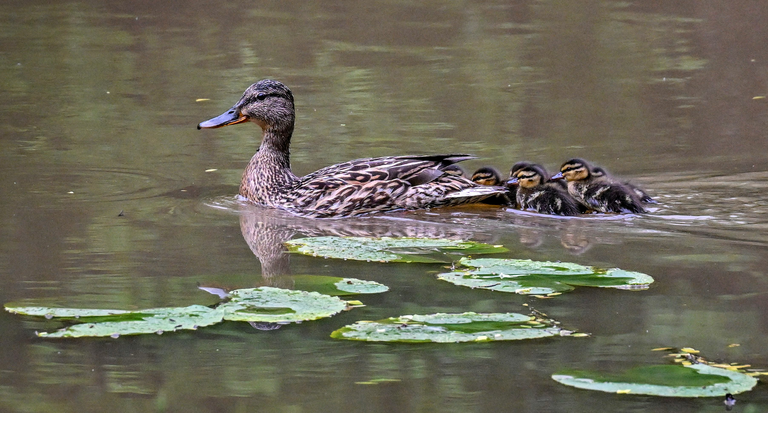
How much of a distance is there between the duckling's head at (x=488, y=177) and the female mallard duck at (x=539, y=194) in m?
0.11

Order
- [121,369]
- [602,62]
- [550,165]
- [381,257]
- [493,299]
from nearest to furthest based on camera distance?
[121,369] → [493,299] → [381,257] → [550,165] → [602,62]

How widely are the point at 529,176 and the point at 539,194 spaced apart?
149 millimetres

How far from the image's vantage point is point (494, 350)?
4270 millimetres

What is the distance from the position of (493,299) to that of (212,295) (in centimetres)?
118

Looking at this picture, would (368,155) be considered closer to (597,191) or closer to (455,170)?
(455,170)

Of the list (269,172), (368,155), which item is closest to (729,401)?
(269,172)

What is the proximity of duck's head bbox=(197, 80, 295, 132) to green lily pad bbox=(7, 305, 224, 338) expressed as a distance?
3058 millimetres

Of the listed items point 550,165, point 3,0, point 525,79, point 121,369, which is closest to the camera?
point 121,369

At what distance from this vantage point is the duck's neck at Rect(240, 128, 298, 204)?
728 cm

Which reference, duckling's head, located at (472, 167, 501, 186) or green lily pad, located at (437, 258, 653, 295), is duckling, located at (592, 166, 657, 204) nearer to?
duckling's head, located at (472, 167, 501, 186)

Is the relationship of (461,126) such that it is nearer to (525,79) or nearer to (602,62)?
(525,79)

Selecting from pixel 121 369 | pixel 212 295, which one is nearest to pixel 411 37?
pixel 212 295

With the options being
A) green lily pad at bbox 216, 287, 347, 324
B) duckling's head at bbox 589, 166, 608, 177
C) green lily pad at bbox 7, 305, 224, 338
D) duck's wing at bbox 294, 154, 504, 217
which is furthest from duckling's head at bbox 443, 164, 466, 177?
green lily pad at bbox 7, 305, 224, 338

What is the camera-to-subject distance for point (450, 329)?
429 centimetres
